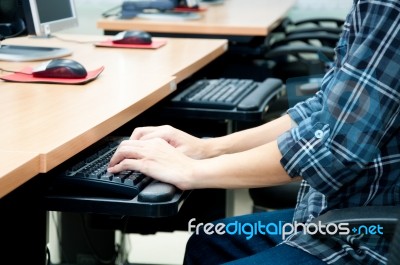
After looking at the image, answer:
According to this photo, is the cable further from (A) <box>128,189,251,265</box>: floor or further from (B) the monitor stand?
(B) the monitor stand

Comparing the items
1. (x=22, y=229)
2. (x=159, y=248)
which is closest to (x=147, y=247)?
(x=159, y=248)

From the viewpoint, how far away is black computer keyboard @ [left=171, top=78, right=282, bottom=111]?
2070mm

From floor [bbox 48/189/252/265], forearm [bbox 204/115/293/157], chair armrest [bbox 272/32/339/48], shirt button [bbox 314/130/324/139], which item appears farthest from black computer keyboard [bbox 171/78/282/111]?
chair armrest [bbox 272/32/339/48]

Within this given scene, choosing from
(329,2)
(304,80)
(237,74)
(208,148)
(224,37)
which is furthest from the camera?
(329,2)

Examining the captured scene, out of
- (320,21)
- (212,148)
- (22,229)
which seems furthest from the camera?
(320,21)

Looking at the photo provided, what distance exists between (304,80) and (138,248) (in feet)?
3.14

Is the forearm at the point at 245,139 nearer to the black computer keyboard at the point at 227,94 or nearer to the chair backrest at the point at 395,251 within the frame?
the black computer keyboard at the point at 227,94

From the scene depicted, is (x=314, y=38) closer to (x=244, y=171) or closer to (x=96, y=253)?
(x=96, y=253)

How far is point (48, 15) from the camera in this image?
8.18 ft

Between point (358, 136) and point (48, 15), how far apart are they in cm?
156

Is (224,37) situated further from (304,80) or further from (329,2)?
(329,2)

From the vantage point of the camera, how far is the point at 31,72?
77.7 inches

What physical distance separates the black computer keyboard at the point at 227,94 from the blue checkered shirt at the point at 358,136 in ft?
2.59

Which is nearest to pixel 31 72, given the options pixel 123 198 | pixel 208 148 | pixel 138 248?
pixel 208 148
